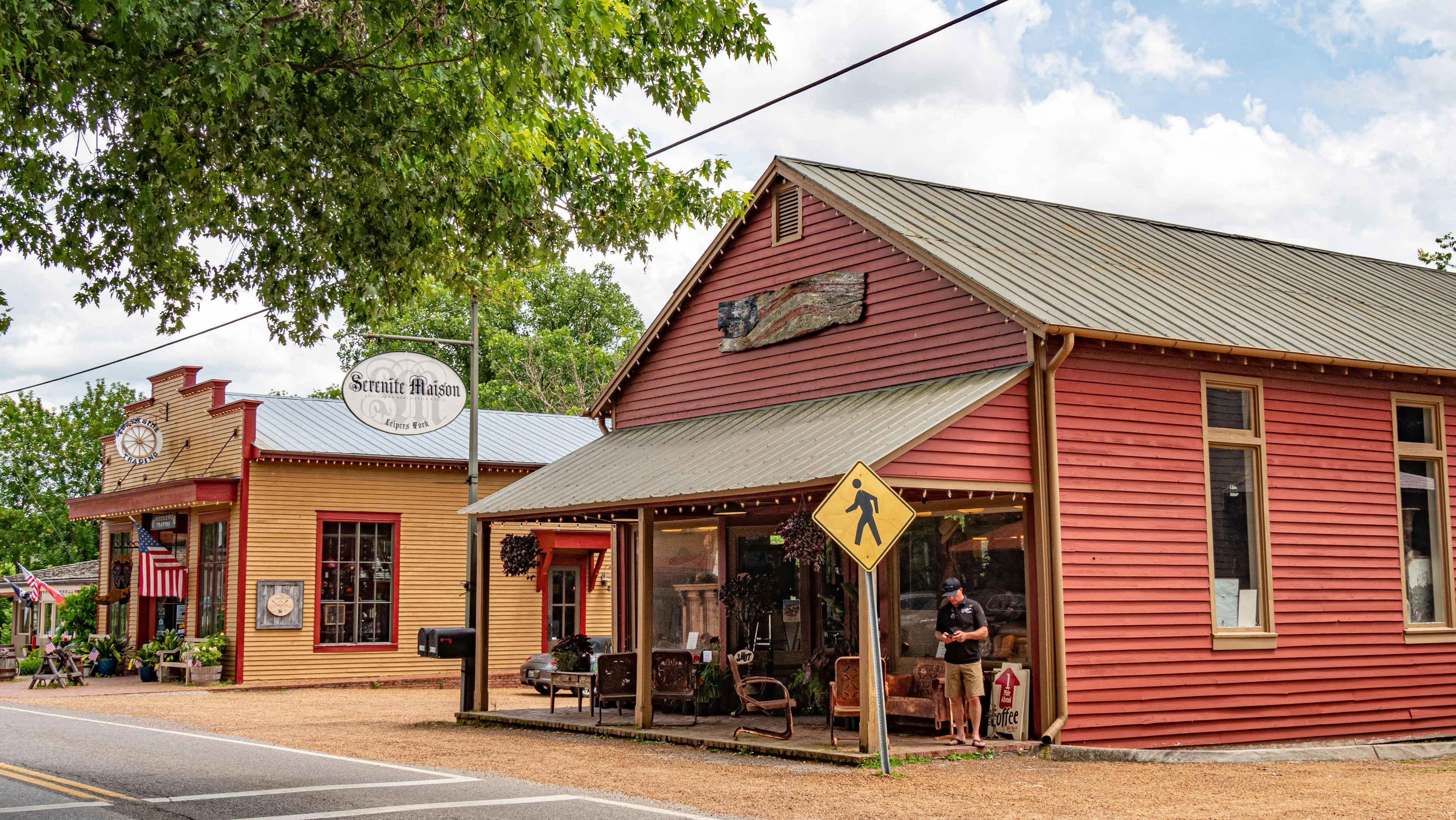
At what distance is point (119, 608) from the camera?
28.9 metres

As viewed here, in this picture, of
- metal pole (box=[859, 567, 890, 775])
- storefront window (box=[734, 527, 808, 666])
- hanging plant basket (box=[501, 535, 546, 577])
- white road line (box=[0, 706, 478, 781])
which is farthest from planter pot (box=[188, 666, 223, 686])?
metal pole (box=[859, 567, 890, 775])

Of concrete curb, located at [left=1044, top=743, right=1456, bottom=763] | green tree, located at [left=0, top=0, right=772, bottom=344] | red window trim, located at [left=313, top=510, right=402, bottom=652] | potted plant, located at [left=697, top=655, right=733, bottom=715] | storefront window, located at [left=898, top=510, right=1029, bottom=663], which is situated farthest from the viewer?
red window trim, located at [left=313, top=510, right=402, bottom=652]

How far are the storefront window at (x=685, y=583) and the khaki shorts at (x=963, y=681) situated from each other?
5129 mm

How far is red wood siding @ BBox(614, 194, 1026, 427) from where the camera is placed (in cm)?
1448

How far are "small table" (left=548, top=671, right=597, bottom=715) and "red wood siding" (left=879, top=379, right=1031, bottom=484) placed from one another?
5778mm

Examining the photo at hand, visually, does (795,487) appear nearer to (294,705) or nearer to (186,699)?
(294,705)

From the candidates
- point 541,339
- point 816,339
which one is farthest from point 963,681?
point 541,339

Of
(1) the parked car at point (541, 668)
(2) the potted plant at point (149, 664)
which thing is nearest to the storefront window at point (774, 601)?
(1) the parked car at point (541, 668)

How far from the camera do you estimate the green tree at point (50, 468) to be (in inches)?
2162

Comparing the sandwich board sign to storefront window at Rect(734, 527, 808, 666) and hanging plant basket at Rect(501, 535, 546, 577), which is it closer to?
storefront window at Rect(734, 527, 808, 666)

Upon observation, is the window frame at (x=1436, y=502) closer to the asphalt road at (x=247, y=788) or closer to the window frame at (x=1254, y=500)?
the window frame at (x=1254, y=500)

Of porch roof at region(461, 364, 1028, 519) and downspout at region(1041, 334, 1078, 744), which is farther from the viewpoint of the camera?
downspout at region(1041, 334, 1078, 744)

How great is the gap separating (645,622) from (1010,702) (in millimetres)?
4088

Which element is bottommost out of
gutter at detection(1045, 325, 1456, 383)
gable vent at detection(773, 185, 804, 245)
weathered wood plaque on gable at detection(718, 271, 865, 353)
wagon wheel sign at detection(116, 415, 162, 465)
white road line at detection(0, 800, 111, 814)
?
white road line at detection(0, 800, 111, 814)
